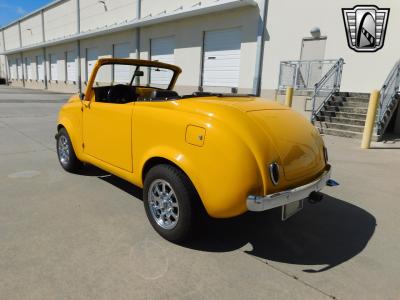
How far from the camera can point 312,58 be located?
512 inches

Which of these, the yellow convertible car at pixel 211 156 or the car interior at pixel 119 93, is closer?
the yellow convertible car at pixel 211 156

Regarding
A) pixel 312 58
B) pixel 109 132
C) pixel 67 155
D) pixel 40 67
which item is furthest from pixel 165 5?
pixel 40 67

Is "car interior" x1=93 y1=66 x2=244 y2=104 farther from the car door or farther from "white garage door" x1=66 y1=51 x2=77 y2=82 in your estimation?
"white garage door" x1=66 y1=51 x2=77 y2=82

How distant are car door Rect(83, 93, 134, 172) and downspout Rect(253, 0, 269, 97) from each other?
11.3 m

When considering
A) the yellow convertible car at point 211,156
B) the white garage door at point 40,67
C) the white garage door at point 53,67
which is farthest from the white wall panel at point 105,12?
the yellow convertible car at point 211,156

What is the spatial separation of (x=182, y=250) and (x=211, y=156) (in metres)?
0.95

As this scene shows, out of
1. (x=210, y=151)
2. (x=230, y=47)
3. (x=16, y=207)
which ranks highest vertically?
(x=230, y=47)

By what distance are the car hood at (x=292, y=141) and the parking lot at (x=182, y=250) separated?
0.77m

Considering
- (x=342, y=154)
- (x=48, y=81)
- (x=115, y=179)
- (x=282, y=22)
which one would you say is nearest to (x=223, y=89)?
(x=282, y=22)

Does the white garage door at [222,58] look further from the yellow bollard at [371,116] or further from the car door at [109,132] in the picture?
the car door at [109,132]

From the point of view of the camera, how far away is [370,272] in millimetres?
2686

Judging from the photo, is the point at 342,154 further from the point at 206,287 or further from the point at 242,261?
the point at 206,287

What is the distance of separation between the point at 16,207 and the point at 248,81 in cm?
1277

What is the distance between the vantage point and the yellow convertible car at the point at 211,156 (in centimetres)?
255
